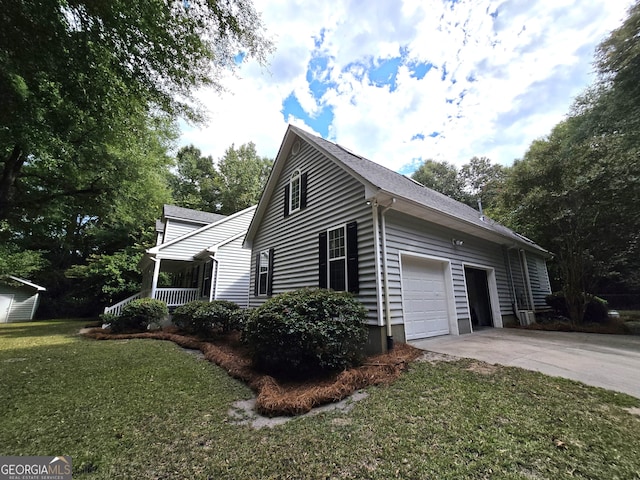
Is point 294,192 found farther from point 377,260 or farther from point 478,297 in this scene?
point 478,297

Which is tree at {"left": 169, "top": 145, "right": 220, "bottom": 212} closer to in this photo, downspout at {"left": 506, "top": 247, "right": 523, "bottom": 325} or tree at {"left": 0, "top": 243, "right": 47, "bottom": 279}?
tree at {"left": 0, "top": 243, "right": 47, "bottom": 279}

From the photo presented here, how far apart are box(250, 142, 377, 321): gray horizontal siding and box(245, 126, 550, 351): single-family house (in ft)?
0.10

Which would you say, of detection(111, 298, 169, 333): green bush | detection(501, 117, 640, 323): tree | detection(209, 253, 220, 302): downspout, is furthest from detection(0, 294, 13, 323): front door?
detection(501, 117, 640, 323): tree

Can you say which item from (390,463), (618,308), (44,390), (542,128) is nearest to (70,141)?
(44,390)

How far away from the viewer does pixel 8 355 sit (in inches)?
242

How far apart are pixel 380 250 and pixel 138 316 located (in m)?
9.82

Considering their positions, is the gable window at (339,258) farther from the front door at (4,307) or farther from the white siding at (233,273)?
the front door at (4,307)

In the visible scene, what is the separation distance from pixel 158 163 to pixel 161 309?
6416 mm

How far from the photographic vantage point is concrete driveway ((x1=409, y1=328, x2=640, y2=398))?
3.48 metres

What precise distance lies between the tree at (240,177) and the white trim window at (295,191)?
18400 mm

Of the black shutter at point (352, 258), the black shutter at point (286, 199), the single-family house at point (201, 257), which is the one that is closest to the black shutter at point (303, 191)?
the black shutter at point (286, 199)

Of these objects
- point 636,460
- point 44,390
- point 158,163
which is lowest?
point 44,390

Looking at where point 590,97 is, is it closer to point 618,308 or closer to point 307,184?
point 307,184

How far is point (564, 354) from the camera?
4660 millimetres
